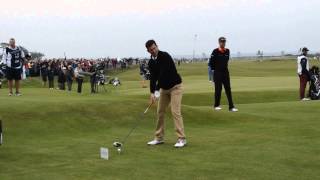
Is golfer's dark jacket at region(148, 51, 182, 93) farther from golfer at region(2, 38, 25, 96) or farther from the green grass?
golfer at region(2, 38, 25, 96)

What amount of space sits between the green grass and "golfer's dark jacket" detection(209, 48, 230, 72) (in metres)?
1.61

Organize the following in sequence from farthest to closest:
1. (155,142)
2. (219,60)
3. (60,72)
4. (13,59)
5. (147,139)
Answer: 1. (60,72)
2. (13,59)
3. (219,60)
4. (147,139)
5. (155,142)


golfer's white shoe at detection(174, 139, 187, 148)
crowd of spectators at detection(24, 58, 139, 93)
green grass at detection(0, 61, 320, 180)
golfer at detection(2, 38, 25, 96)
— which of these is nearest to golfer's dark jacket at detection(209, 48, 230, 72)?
green grass at detection(0, 61, 320, 180)

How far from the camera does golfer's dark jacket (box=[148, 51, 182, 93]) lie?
12.3 m

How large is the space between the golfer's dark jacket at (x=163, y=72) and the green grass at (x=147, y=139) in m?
1.39

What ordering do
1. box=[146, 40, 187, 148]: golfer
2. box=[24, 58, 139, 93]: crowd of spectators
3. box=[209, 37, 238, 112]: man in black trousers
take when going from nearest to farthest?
box=[146, 40, 187, 148]: golfer → box=[209, 37, 238, 112]: man in black trousers → box=[24, 58, 139, 93]: crowd of spectators

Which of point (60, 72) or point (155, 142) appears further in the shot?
point (60, 72)

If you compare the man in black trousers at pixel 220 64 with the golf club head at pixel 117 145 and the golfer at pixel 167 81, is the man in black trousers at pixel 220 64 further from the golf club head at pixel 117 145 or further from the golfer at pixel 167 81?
the golf club head at pixel 117 145

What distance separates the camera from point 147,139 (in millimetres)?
13891

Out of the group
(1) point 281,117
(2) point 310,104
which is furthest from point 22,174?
(2) point 310,104

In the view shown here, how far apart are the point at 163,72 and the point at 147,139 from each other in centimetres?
222

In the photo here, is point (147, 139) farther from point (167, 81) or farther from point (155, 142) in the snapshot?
point (167, 81)

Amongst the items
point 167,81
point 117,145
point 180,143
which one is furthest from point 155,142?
point 167,81

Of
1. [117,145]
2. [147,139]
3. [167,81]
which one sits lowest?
[147,139]
